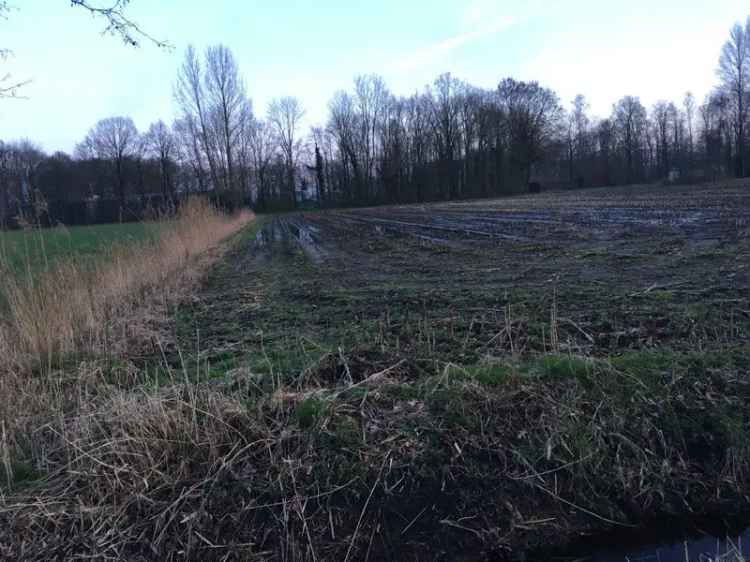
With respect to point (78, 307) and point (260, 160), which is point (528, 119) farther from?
point (78, 307)

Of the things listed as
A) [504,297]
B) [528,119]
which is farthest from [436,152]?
[504,297]

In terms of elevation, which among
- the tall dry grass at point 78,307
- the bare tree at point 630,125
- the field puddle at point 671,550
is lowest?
the field puddle at point 671,550

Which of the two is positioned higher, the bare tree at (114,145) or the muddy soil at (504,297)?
the bare tree at (114,145)

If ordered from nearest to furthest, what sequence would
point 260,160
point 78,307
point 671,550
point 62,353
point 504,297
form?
point 671,550 < point 62,353 < point 78,307 < point 504,297 < point 260,160

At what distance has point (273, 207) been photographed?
228ft

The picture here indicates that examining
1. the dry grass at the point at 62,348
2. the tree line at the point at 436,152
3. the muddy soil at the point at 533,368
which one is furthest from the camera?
the tree line at the point at 436,152

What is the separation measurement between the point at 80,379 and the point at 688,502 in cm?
470

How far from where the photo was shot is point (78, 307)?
635 cm

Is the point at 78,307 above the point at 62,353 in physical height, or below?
above

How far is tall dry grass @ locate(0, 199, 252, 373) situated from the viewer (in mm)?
5391

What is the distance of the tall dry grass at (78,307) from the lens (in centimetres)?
539

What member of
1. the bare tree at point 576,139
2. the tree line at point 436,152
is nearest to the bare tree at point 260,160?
the tree line at point 436,152

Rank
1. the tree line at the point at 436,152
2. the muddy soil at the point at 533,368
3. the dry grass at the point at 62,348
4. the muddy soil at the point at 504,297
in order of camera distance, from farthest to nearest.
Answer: the tree line at the point at 436,152 < the muddy soil at the point at 504,297 < the dry grass at the point at 62,348 < the muddy soil at the point at 533,368

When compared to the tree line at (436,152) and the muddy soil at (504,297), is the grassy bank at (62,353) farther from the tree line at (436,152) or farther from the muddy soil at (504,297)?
the tree line at (436,152)
